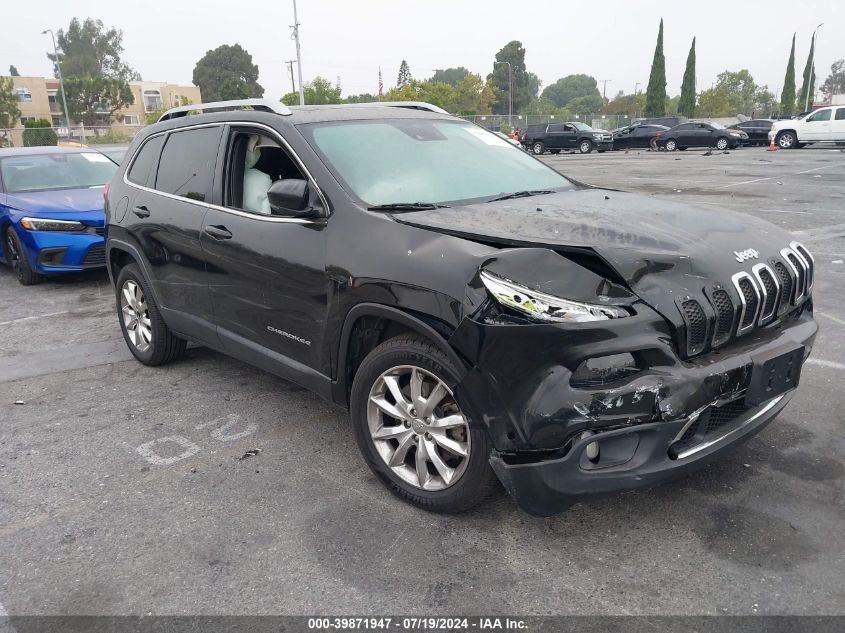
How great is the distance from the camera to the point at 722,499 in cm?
318

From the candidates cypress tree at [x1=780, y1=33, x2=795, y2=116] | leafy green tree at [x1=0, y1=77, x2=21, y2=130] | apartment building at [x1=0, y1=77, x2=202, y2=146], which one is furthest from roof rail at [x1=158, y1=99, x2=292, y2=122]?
cypress tree at [x1=780, y1=33, x2=795, y2=116]

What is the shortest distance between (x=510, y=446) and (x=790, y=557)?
1215mm

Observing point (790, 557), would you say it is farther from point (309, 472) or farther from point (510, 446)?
point (309, 472)

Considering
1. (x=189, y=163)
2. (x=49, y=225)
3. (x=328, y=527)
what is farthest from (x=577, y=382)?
(x=49, y=225)

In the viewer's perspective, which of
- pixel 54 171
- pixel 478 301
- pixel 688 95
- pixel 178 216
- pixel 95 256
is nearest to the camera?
pixel 478 301

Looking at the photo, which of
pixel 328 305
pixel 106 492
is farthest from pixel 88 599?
pixel 328 305

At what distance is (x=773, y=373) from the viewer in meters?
2.91

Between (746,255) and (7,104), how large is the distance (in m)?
82.5

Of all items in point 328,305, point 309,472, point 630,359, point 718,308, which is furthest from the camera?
point 309,472

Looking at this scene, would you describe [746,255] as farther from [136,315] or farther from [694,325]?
[136,315]

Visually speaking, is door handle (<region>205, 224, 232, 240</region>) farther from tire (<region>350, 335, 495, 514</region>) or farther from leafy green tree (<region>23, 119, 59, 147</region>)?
leafy green tree (<region>23, 119, 59, 147</region>)

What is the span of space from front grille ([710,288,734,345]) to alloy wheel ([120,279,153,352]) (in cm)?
389

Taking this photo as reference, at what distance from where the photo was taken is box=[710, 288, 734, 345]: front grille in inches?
110

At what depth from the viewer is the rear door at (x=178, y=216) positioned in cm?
431
